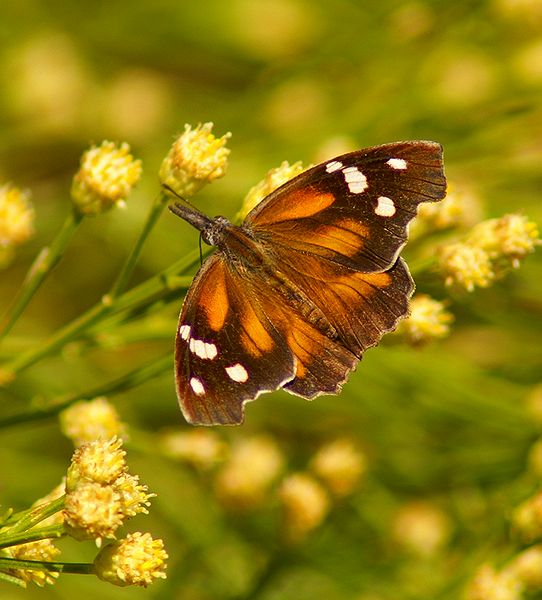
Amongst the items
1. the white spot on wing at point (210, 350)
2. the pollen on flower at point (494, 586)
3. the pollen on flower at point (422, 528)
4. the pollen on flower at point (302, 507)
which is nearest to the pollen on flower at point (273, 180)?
the white spot on wing at point (210, 350)

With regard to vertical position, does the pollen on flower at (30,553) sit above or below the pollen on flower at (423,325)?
below

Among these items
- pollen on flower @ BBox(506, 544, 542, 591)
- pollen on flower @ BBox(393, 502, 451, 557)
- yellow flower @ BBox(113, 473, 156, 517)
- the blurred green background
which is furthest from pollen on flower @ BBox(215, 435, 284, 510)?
yellow flower @ BBox(113, 473, 156, 517)

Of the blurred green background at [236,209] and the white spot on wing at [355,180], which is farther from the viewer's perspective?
the blurred green background at [236,209]

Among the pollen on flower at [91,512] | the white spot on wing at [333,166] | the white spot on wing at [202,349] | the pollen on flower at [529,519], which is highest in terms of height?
the white spot on wing at [333,166]

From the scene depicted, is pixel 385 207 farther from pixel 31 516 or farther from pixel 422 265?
pixel 31 516

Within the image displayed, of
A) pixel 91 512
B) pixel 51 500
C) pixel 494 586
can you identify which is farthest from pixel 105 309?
pixel 494 586

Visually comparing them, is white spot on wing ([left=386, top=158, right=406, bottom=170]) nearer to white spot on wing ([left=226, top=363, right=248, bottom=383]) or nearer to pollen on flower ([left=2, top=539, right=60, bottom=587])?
white spot on wing ([left=226, top=363, right=248, bottom=383])

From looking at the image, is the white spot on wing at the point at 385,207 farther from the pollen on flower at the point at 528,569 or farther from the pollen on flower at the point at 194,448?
the pollen on flower at the point at 528,569

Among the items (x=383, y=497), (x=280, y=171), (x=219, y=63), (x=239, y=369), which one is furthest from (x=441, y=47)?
(x=239, y=369)
